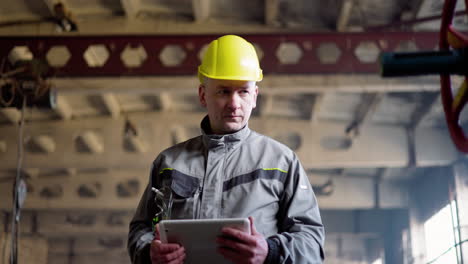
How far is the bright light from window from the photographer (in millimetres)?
11546

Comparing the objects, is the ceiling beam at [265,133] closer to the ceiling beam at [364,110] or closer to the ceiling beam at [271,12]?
the ceiling beam at [364,110]

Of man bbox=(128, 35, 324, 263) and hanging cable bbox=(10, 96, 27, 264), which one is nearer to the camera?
man bbox=(128, 35, 324, 263)

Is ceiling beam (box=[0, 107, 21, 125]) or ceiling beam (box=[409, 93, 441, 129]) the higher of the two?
ceiling beam (box=[0, 107, 21, 125])

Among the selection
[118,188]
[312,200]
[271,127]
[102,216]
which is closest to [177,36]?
[271,127]

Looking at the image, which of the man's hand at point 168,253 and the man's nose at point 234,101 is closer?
the man's hand at point 168,253

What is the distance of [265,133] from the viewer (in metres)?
11.0

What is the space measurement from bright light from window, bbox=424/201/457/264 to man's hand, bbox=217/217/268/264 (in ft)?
31.8

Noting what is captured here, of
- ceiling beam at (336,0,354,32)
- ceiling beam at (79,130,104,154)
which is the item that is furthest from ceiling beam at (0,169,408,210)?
ceiling beam at (336,0,354,32)

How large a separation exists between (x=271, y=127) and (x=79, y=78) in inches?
165

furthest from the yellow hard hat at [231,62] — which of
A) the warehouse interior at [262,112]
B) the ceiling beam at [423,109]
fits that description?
the ceiling beam at [423,109]

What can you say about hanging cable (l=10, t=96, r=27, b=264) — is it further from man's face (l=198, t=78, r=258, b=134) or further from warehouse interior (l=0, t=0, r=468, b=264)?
man's face (l=198, t=78, r=258, b=134)

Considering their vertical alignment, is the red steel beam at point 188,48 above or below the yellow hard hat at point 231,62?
above

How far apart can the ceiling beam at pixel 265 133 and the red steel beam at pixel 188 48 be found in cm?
333

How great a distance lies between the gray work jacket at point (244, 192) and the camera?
2.27m
